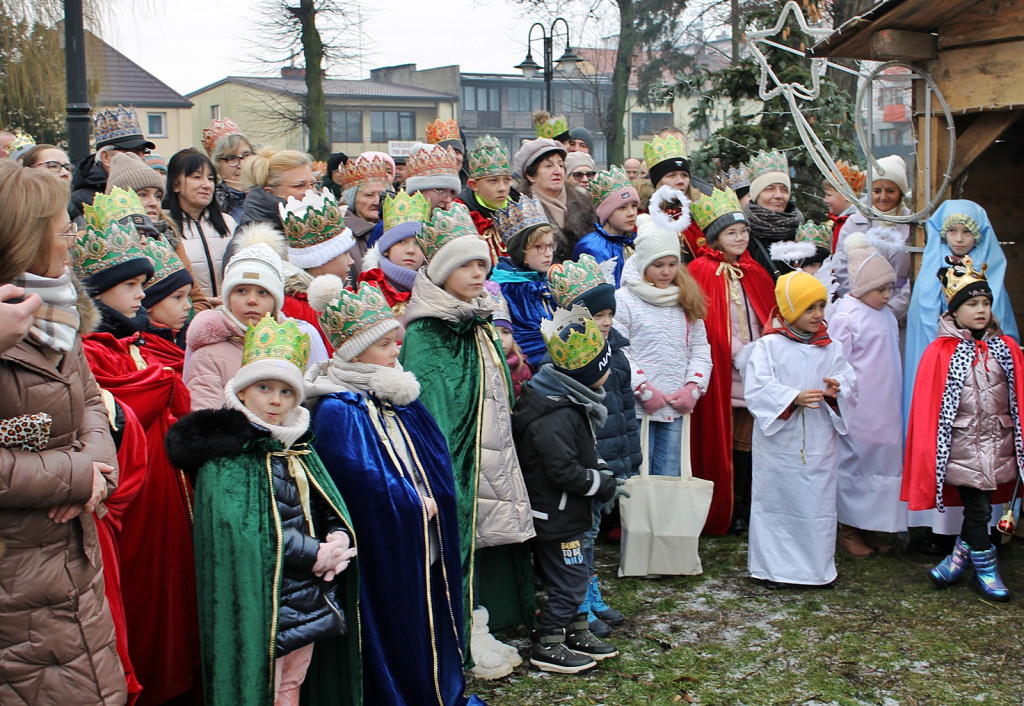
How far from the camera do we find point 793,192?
1064 centimetres

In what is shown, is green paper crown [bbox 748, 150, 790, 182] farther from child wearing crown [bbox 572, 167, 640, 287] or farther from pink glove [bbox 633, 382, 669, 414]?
pink glove [bbox 633, 382, 669, 414]

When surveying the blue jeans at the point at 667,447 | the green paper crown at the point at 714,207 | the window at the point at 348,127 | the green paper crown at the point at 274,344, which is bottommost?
the blue jeans at the point at 667,447

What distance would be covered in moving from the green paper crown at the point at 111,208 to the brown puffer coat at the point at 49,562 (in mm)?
1807

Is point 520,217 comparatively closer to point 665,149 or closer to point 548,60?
point 665,149

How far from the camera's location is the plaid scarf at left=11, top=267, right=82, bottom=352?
9.57 ft

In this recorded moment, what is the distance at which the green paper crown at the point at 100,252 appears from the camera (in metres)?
4.18

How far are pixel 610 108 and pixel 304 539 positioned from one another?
23.3 m

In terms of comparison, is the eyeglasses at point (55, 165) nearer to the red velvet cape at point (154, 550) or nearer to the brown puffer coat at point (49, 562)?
the red velvet cape at point (154, 550)

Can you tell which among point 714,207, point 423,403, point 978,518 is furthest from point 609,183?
point 978,518

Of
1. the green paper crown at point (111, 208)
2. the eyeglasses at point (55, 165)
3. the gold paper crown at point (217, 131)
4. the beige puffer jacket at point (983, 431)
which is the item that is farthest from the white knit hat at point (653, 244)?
the eyeglasses at point (55, 165)

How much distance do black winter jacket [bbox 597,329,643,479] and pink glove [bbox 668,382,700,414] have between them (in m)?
0.58

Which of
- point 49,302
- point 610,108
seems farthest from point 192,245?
point 610,108

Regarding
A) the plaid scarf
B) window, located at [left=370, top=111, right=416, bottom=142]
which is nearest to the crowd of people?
the plaid scarf

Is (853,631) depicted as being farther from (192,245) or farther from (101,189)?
(101,189)
